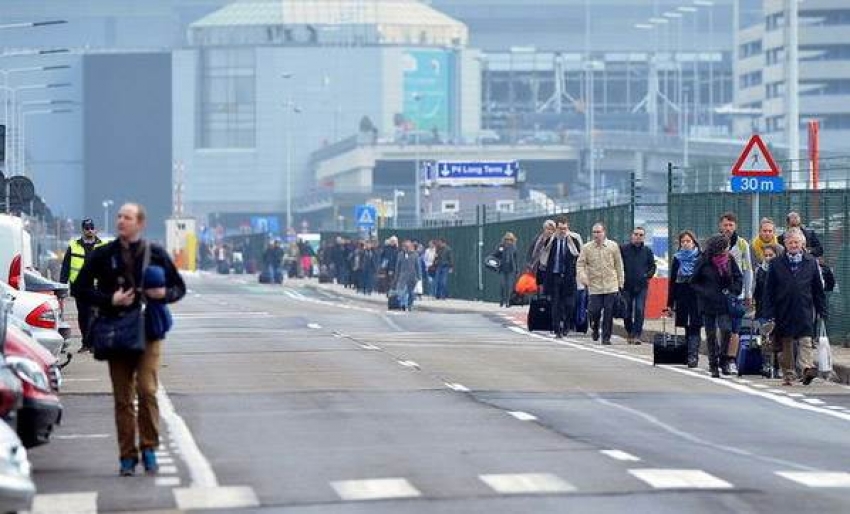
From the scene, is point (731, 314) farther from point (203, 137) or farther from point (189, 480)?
point (203, 137)

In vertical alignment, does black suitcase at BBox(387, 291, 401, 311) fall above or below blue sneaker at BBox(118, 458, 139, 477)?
below

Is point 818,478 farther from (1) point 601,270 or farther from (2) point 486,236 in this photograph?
(2) point 486,236

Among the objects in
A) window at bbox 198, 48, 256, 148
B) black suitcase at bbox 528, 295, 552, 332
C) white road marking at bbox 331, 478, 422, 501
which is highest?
window at bbox 198, 48, 256, 148

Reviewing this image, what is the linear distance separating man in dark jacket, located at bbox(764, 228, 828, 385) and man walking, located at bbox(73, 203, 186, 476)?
11466 millimetres

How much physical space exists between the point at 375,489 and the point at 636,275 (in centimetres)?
2141

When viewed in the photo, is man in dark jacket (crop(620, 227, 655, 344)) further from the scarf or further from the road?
the scarf

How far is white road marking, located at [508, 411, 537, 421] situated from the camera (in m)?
23.3

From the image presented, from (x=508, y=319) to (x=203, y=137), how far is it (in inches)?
5760

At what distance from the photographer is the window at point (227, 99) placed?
193500 mm

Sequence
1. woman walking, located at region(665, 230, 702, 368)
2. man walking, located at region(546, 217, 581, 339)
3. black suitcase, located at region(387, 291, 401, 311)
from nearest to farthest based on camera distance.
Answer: woman walking, located at region(665, 230, 702, 368)
man walking, located at region(546, 217, 581, 339)
black suitcase, located at region(387, 291, 401, 311)

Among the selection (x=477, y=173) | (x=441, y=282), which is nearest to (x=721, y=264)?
(x=441, y=282)

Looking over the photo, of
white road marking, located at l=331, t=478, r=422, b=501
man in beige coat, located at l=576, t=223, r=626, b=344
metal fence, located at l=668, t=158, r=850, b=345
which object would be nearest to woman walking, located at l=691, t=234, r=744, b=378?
metal fence, located at l=668, t=158, r=850, b=345

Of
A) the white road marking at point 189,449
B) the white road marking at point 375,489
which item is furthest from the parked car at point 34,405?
the white road marking at point 375,489

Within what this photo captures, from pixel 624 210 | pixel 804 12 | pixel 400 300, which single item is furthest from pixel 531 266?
pixel 804 12
